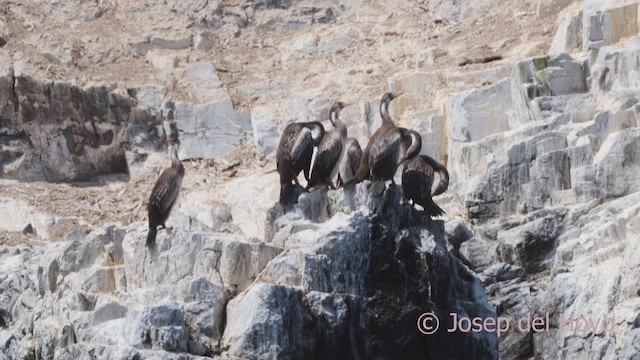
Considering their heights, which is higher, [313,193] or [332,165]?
[332,165]

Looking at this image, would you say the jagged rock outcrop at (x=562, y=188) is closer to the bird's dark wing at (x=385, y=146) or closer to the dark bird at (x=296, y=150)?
the bird's dark wing at (x=385, y=146)

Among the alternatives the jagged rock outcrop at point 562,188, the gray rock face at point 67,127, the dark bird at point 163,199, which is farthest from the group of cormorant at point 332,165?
the gray rock face at point 67,127

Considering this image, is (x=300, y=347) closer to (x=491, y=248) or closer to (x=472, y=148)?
(x=491, y=248)

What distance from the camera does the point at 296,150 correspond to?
29922mm

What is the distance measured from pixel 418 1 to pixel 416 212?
16.9 m

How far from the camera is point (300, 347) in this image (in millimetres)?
26047

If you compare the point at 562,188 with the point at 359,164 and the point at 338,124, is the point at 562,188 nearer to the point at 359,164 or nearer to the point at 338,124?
Answer: the point at 359,164

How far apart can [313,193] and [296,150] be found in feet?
3.47

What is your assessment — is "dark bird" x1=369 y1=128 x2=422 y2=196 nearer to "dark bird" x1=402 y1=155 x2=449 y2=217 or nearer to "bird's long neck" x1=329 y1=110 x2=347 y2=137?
"dark bird" x1=402 y1=155 x2=449 y2=217

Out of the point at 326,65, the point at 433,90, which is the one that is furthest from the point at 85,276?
the point at 326,65

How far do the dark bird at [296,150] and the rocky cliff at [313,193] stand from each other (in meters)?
0.88

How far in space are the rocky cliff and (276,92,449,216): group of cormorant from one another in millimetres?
755

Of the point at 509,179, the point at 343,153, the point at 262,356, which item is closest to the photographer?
the point at 262,356

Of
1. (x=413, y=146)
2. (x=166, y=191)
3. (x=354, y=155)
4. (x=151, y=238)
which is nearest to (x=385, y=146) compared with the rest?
(x=413, y=146)
